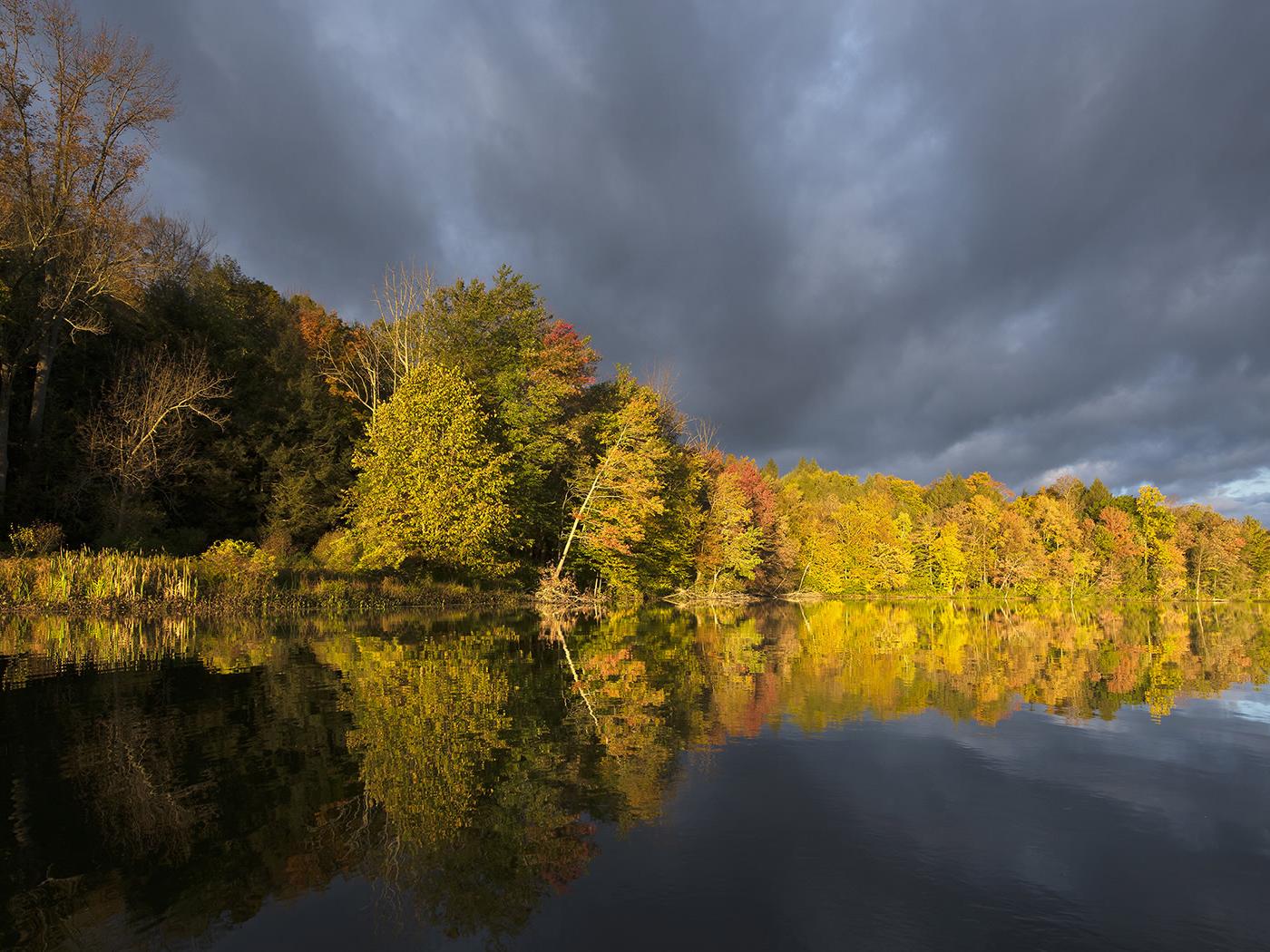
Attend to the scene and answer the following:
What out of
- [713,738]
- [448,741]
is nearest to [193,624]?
[448,741]

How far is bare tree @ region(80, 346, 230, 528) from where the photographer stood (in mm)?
33375

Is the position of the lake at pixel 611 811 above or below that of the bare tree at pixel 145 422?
below

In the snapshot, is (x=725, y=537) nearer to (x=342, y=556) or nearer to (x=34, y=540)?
(x=342, y=556)

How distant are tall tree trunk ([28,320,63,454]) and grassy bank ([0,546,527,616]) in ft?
36.7

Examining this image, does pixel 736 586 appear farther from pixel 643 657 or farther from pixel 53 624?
pixel 53 624

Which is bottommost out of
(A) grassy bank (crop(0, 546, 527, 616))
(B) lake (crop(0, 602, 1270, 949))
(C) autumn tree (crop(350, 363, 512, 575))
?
(B) lake (crop(0, 602, 1270, 949))

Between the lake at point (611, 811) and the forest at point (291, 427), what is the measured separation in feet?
60.2

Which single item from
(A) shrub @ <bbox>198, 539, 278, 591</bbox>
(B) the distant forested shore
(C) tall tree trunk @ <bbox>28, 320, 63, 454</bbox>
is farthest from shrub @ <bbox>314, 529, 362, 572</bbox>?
(C) tall tree trunk @ <bbox>28, 320, 63, 454</bbox>

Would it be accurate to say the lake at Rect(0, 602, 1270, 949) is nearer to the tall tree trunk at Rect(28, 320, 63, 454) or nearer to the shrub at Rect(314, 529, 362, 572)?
the shrub at Rect(314, 529, 362, 572)

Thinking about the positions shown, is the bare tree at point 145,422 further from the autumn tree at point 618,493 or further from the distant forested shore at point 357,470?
the autumn tree at point 618,493

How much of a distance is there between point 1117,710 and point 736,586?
1915 inches

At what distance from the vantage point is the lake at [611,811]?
443cm

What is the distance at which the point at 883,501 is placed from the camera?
78562 millimetres

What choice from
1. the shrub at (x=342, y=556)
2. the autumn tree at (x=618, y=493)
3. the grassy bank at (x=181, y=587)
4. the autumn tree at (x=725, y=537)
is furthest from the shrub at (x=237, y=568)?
the autumn tree at (x=725, y=537)
